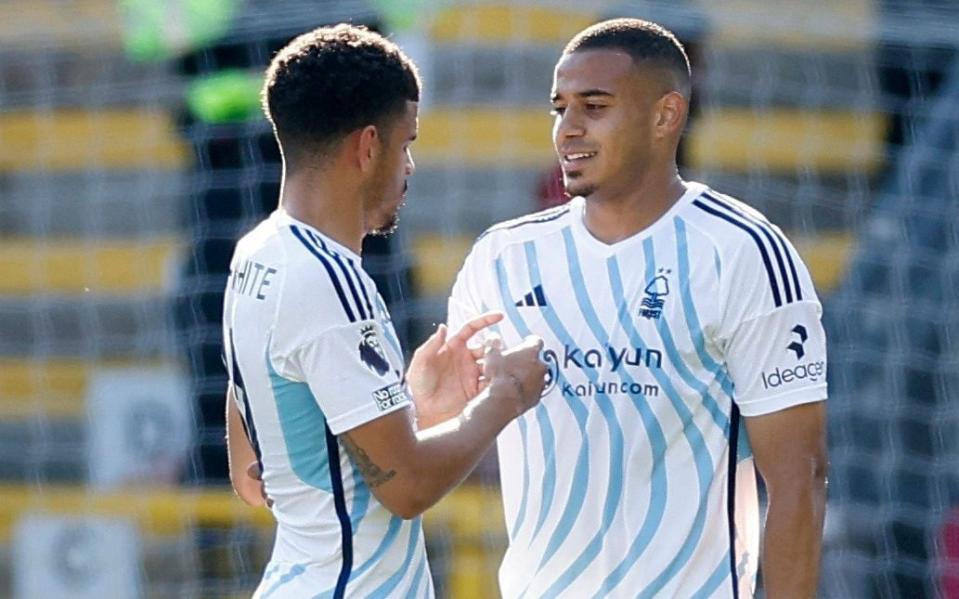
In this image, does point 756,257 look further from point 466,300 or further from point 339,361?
point 339,361

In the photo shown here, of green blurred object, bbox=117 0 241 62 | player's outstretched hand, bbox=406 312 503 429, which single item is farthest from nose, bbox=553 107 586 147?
green blurred object, bbox=117 0 241 62

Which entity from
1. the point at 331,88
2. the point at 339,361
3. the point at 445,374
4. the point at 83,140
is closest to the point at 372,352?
the point at 339,361

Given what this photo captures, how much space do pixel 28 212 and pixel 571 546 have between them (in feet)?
16.5

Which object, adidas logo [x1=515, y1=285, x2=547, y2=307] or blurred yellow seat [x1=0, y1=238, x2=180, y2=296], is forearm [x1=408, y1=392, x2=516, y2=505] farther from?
blurred yellow seat [x1=0, y1=238, x2=180, y2=296]

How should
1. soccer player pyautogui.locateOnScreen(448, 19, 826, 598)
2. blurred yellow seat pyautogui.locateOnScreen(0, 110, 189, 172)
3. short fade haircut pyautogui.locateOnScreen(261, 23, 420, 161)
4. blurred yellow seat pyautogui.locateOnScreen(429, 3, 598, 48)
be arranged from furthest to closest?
blurred yellow seat pyautogui.locateOnScreen(0, 110, 189, 172) < blurred yellow seat pyautogui.locateOnScreen(429, 3, 598, 48) < soccer player pyautogui.locateOnScreen(448, 19, 826, 598) < short fade haircut pyautogui.locateOnScreen(261, 23, 420, 161)

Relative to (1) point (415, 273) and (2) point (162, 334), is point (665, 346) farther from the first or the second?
(2) point (162, 334)

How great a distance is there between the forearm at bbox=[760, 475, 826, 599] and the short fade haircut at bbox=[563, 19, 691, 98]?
85cm

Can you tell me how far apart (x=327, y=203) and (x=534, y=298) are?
511mm

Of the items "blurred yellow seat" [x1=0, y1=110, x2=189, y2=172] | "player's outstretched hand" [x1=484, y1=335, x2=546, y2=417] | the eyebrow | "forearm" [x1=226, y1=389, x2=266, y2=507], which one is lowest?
"forearm" [x1=226, y1=389, x2=266, y2=507]

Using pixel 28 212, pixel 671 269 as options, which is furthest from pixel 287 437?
pixel 28 212

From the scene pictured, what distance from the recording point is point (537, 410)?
11.6 ft

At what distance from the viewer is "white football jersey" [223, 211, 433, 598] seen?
315 cm

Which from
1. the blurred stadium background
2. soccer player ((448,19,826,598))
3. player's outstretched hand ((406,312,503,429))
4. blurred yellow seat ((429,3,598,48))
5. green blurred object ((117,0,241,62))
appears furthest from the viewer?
blurred yellow seat ((429,3,598,48))

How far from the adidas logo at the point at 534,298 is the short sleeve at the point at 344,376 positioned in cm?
49
